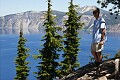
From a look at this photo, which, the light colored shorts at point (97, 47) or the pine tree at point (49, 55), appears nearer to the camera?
the light colored shorts at point (97, 47)

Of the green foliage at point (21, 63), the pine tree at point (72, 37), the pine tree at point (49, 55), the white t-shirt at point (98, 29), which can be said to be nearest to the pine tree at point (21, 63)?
the green foliage at point (21, 63)

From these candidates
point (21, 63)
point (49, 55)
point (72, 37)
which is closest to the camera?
point (49, 55)

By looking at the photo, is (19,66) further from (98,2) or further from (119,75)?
(119,75)

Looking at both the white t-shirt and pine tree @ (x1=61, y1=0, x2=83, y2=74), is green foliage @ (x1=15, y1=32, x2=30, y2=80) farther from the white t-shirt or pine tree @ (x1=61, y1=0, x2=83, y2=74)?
the white t-shirt

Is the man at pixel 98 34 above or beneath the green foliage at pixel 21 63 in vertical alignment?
above

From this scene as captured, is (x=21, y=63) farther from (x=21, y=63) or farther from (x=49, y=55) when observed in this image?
(x=49, y=55)

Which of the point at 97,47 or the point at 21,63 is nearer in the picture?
the point at 97,47

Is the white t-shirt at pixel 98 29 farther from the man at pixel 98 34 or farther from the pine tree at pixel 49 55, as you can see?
the pine tree at pixel 49 55

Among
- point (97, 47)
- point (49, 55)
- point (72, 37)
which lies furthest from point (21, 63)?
point (97, 47)

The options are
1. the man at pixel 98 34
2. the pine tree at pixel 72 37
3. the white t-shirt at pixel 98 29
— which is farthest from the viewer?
the pine tree at pixel 72 37

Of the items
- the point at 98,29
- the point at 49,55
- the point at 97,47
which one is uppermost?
the point at 98,29

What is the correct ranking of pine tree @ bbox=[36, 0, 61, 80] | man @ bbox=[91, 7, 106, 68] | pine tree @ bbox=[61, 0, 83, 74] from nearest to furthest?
→ man @ bbox=[91, 7, 106, 68] → pine tree @ bbox=[36, 0, 61, 80] → pine tree @ bbox=[61, 0, 83, 74]

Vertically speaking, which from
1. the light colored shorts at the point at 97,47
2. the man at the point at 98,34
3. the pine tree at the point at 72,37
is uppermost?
the man at the point at 98,34

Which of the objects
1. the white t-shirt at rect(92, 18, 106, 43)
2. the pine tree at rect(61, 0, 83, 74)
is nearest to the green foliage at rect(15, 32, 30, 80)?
the pine tree at rect(61, 0, 83, 74)
